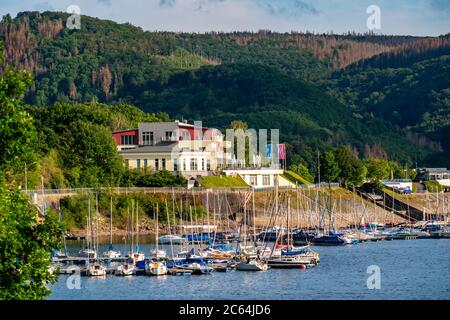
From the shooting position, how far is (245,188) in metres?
104

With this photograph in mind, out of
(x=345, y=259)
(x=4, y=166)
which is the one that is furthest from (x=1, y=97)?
(x=345, y=259)

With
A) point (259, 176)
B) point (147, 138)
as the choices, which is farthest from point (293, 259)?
point (147, 138)

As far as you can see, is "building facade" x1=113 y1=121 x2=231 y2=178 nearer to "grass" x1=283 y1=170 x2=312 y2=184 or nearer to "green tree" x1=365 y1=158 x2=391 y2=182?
"grass" x1=283 y1=170 x2=312 y2=184

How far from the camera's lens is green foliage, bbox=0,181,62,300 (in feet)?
69.4

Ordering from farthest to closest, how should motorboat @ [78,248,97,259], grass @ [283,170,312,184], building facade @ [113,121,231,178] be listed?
grass @ [283,170,312,184] < building facade @ [113,121,231,178] < motorboat @ [78,248,97,259]

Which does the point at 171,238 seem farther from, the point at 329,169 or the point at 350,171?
the point at 350,171

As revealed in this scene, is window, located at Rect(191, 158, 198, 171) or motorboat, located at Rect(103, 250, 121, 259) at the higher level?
window, located at Rect(191, 158, 198, 171)

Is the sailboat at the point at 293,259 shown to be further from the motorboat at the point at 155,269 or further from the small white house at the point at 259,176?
the small white house at the point at 259,176

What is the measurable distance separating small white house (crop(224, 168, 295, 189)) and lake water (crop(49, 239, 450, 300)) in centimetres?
3518

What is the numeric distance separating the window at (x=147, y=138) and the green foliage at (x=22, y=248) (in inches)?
3588

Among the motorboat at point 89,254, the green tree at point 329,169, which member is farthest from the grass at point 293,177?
the motorboat at point 89,254

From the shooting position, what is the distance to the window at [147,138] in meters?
114

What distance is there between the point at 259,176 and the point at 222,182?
804cm

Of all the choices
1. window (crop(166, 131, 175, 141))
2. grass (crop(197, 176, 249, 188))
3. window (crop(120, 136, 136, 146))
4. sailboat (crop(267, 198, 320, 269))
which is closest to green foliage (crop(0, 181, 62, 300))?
sailboat (crop(267, 198, 320, 269))
